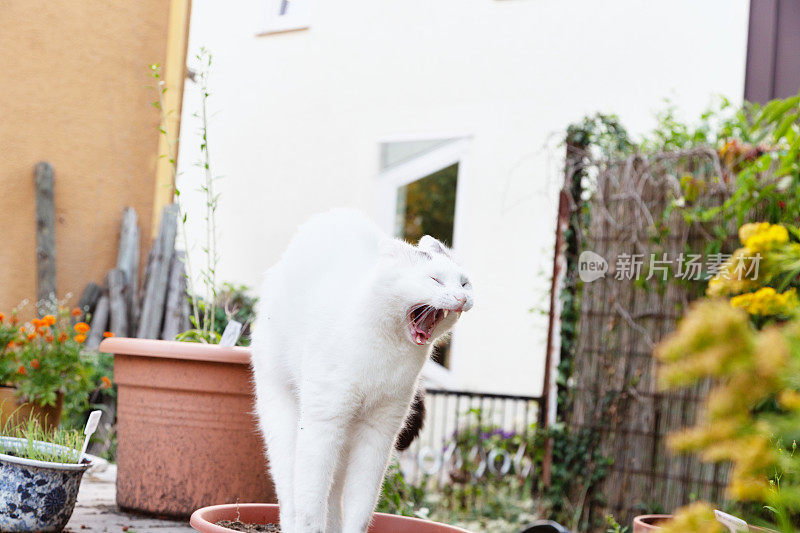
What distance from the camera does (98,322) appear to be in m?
3.85

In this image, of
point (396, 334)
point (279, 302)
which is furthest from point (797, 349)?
point (279, 302)

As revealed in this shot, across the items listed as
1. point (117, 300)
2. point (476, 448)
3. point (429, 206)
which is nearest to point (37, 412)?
point (117, 300)

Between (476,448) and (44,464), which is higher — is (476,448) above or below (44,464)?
below

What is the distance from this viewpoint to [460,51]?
607 cm

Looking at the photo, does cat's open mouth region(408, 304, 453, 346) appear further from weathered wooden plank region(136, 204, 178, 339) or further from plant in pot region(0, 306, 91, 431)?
weathered wooden plank region(136, 204, 178, 339)

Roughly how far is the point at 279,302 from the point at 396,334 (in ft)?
0.99

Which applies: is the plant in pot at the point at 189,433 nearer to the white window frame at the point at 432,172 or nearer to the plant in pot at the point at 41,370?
the plant in pot at the point at 41,370

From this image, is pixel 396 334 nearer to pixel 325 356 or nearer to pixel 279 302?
pixel 325 356

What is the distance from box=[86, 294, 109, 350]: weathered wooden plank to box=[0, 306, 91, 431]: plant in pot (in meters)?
0.77

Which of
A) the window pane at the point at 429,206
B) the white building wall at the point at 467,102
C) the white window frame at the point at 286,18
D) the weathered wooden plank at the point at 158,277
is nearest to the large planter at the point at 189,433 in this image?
the weathered wooden plank at the point at 158,277

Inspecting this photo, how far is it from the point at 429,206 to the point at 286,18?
2050mm

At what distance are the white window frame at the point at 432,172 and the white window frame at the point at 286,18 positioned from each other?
126 centimetres

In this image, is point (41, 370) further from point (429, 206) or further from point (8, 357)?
point (429, 206)

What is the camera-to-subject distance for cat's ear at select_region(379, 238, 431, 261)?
1.31 metres
